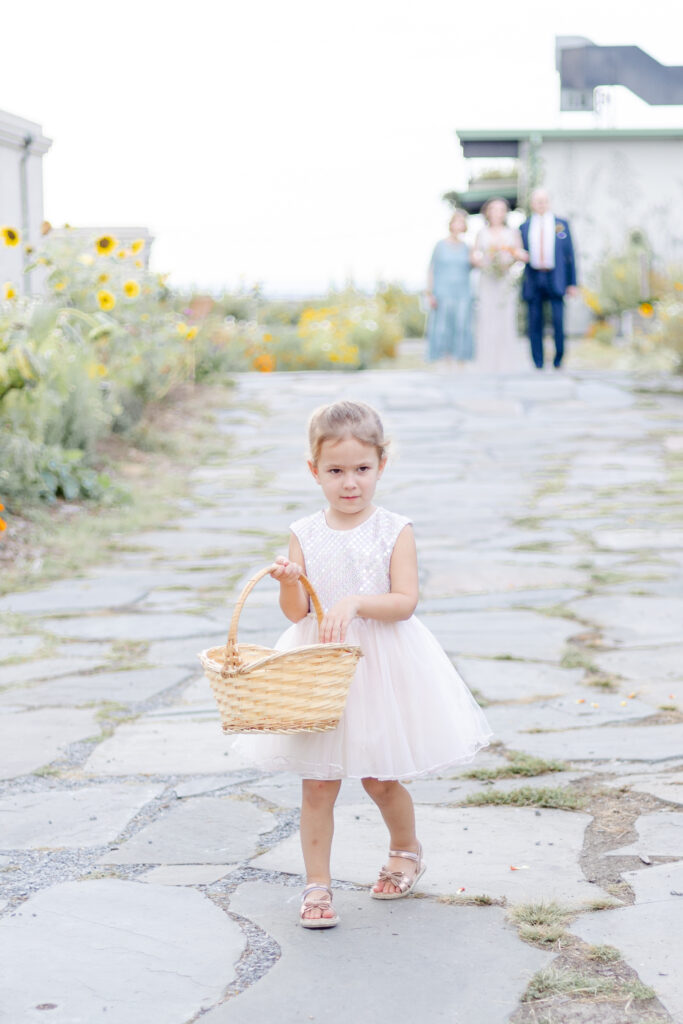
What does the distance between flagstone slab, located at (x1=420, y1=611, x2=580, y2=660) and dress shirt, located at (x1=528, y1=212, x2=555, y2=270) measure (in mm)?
8428

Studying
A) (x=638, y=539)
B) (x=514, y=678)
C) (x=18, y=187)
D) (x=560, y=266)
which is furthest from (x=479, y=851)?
(x=560, y=266)

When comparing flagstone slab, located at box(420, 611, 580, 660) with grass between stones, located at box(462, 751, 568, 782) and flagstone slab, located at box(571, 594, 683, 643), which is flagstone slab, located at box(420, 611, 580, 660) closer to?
flagstone slab, located at box(571, 594, 683, 643)

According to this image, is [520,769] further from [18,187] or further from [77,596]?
[18,187]

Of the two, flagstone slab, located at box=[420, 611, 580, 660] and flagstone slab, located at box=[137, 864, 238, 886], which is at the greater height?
flagstone slab, located at box=[420, 611, 580, 660]

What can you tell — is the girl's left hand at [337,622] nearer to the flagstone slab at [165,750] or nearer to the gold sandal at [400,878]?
the gold sandal at [400,878]

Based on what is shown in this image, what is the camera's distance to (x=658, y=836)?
2.74 m

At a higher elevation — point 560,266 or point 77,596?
point 560,266

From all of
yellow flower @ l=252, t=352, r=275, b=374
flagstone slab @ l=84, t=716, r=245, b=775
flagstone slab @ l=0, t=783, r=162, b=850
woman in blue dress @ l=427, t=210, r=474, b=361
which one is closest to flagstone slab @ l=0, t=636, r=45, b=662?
flagstone slab @ l=84, t=716, r=245, b=775

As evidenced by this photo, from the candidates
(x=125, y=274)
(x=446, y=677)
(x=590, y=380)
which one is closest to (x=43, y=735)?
(x=446, y=677)

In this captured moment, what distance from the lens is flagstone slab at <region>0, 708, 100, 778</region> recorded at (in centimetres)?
343

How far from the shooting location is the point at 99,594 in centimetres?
551

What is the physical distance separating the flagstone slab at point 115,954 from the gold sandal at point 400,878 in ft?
1.04

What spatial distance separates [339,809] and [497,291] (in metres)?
11.5

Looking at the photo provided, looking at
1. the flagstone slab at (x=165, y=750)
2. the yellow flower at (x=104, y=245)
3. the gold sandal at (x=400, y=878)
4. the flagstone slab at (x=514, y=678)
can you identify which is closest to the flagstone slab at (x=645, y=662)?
the flagstone slab at (x=514, y=678)
